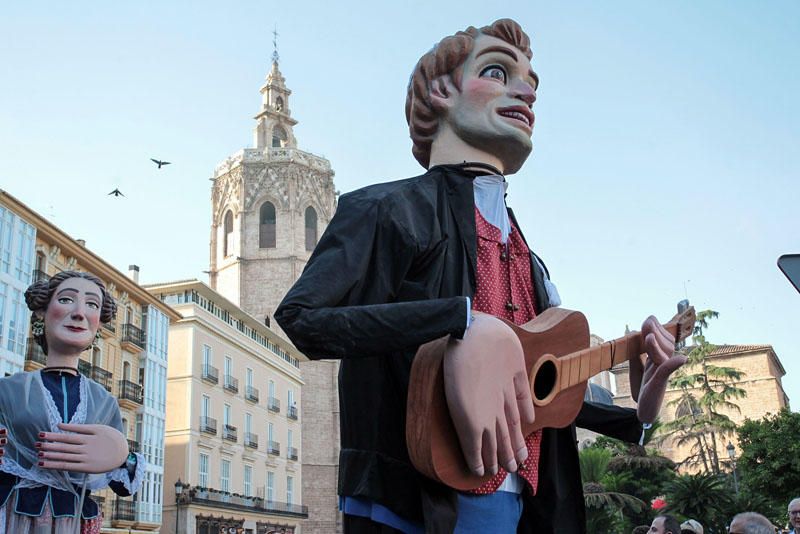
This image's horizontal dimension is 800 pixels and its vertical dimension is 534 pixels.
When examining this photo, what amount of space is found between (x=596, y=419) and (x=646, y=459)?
2843 centimetres

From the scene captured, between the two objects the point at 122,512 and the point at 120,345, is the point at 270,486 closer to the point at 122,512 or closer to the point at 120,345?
the point at 122,512

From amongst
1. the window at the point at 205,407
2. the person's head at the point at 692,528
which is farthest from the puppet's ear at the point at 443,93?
the window at the point at 205,407

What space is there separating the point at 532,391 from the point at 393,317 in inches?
19.7

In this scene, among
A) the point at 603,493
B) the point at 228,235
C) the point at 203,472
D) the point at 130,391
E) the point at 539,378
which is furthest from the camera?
the point at 228,235

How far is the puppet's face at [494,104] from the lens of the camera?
288 centimetres

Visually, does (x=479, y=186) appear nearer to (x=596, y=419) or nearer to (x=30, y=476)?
(x=596, y=419)

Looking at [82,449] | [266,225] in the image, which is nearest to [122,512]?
[82,449]

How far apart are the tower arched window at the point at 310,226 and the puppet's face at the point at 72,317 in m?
61.2

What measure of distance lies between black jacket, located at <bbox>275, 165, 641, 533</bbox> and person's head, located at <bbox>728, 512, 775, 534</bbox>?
3.47m

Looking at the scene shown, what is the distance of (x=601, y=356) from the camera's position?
266cm

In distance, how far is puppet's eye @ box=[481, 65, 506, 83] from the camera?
2.94 meters

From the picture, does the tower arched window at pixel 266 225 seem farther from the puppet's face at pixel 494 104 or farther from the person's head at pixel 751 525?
the puppet's face at pixel 494 104

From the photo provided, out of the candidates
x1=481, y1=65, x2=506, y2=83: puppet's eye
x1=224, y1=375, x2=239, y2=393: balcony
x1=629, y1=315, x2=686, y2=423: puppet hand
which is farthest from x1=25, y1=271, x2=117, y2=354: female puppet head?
x1=224, y1=375, x2=239, y2=393: balcony

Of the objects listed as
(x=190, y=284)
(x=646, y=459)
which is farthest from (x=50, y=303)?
(x=190, y=284)
